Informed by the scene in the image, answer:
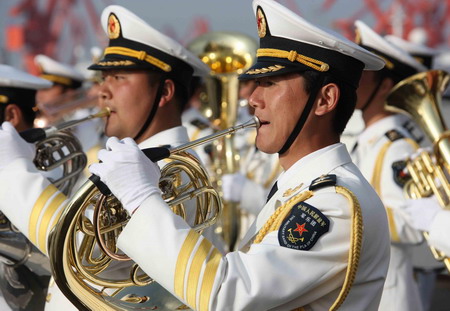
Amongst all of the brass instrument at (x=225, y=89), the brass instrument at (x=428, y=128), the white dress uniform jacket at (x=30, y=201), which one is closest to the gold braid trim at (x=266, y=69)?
the white dress uniform jacket at (x=30, y=201)

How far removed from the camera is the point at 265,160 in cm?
696

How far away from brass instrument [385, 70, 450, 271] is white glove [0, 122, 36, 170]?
2046 mm

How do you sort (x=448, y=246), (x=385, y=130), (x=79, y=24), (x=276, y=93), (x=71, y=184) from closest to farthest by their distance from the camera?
(x=276, y=93), (x=448, y=246), (x=71, y=184), (x=385, y=130), (x=79, y=24)

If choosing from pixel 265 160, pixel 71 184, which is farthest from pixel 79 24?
pixel 71 184

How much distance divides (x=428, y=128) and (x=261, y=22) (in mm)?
2028

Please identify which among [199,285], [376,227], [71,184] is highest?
[71,184]

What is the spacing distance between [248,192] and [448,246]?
2.79 meters

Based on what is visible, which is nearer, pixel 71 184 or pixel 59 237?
pixel 59 237

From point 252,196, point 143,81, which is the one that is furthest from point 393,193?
point 252,196

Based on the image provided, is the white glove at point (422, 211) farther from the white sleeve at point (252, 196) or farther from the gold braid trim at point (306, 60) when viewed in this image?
the white sleeve at point (252, 196)

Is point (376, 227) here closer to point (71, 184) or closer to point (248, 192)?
point (71, 184)

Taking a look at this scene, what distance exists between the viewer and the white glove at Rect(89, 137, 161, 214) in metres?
2.42

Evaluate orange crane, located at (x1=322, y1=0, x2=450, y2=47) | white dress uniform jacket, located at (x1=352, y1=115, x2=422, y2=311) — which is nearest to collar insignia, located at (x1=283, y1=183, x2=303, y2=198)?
white dress uniform jacket, located at (x1=352, y1=115, x2=422, y2=311)

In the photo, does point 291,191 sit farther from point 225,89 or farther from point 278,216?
point 225,89
